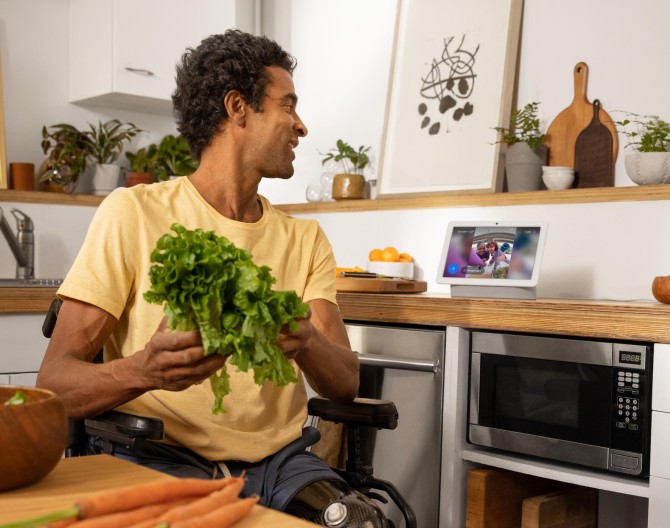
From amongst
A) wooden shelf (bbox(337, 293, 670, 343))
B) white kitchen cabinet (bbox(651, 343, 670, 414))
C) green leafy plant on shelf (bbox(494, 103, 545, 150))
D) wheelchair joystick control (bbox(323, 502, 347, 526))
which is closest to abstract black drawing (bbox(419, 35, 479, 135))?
green leafy plant on shelf (bbox(494, 103, 545, 150))

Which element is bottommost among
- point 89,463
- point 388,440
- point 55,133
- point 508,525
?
point 508,525

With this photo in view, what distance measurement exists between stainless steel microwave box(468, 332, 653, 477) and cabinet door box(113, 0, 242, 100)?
2.14m

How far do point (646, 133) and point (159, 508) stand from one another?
2198mm

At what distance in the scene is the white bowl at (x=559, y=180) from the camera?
263cm

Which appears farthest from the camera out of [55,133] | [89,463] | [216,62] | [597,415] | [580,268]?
[55,133]

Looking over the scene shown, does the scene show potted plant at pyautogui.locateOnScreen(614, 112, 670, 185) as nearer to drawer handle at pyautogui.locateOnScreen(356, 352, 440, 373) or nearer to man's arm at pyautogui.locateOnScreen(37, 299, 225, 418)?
drawer handle at pyautogui.locateOnScreen(356, 352, 440, 373)

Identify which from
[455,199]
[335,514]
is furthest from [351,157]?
[335,514]

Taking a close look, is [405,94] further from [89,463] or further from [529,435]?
[89,463]

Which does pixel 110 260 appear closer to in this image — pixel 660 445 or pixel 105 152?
pixel 660 445

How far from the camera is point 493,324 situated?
2.21 m

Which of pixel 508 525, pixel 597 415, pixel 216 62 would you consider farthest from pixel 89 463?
pixel 508 525

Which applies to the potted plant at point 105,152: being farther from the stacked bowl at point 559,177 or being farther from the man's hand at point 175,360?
the man's hand at point 175,360

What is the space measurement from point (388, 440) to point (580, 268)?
0.87 metres

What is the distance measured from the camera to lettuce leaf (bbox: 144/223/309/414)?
0.87 meters
